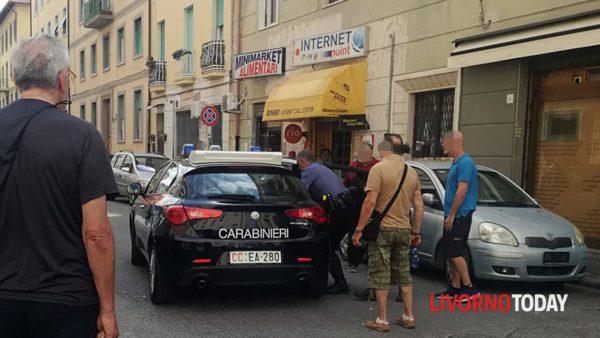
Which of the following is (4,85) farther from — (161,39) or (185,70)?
(185,70)

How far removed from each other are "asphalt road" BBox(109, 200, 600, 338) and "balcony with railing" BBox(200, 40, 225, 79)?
13.4 meters

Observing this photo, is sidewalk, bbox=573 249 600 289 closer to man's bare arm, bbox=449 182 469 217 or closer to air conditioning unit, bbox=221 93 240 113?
man's bare arm, bbox=449 182 469 217

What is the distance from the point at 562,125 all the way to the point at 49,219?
9.56 metres

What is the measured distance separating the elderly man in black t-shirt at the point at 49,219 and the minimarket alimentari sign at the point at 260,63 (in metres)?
14.4

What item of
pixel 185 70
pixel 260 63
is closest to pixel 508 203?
pixel 260 63

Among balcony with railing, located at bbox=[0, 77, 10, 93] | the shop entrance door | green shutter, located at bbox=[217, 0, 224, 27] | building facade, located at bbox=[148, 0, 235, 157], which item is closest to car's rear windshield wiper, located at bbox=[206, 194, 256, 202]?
the shop entrance door

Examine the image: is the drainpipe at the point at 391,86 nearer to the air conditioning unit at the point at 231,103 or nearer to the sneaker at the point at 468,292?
the sneaker at the point at 468,292

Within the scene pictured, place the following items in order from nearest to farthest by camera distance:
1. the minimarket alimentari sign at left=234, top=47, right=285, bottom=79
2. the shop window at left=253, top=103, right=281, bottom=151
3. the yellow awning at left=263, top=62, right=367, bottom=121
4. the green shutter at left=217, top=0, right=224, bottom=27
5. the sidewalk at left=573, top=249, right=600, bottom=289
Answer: the sidewalk at left=573, top=249, right=600, bottom=289, the yellow awning at left=263, top=62, right=367, bottom=121, the minimarket alimentari sign at left=234, top=47, right=285, bottom=79, the shop window at left=253, top=103, right=281, bottom=151, the green shutter at left=217, top=0, right=224, bottom=27

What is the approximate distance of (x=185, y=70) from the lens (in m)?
21.5

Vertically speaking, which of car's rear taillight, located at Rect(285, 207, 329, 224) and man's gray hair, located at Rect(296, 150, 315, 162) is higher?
man's gray hair, located at Rect(296, 150, 315, 162)

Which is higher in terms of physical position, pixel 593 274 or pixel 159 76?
pixel 159 76

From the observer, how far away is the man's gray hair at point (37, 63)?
2133 millimetres

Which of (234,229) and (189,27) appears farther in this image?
(189,27)

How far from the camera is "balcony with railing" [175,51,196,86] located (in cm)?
2108
